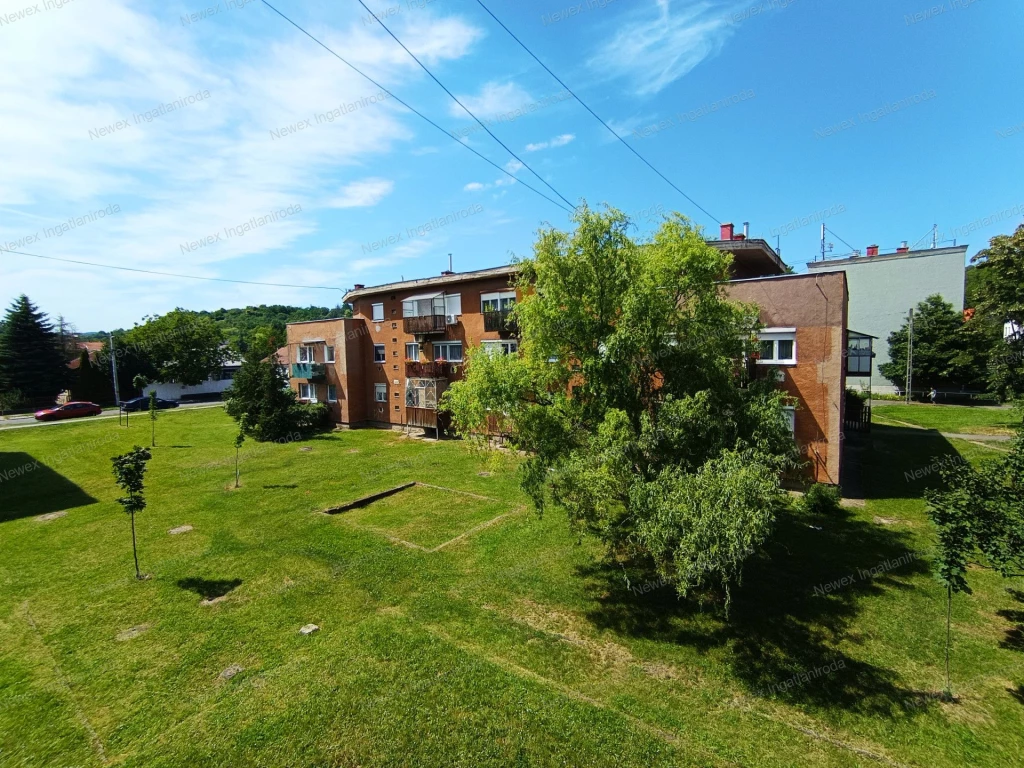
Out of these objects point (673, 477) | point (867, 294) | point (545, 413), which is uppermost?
point (867, 294)

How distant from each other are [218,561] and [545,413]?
10336 millimetres

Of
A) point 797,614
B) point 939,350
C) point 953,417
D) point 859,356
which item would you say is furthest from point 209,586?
point 939,350

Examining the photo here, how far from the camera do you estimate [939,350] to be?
3938 centimetres

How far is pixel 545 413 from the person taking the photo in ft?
37.6

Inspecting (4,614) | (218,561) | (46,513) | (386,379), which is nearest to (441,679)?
(218,561)

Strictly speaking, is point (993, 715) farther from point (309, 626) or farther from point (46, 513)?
point (46, 513)

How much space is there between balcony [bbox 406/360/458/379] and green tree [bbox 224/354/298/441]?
29.2 feet

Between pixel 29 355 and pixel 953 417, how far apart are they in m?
81.0

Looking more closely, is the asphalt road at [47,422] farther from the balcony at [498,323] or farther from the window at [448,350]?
the balcony at [498,323]

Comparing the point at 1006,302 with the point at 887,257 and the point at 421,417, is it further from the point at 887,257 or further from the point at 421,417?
the point at 421,417

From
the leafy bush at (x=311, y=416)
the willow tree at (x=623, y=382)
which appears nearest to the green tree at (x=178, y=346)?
the leafy bush at (x=311, y=416)

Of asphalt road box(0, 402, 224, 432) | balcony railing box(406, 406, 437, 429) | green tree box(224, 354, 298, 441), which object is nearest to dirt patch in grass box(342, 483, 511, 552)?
balcony railing box(406, 406, 437, 429)

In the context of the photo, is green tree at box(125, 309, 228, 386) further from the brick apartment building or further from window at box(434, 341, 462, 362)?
window at box(434, 341, 462, 362)

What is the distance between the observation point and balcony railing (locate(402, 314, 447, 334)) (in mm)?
29312
